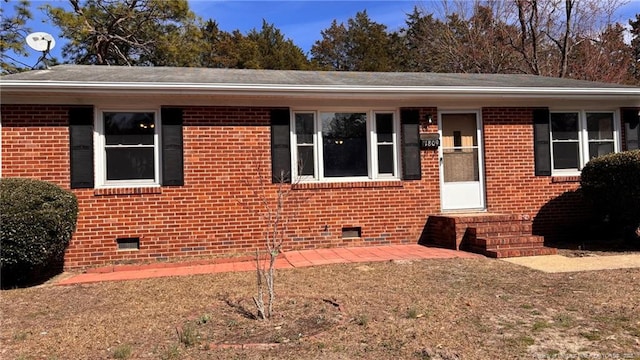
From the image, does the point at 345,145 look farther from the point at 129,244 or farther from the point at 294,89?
the point at 129,244

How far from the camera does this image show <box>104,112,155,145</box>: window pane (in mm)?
7938

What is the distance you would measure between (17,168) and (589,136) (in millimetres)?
10029

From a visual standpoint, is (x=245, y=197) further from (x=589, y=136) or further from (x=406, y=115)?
(x=589, y=136)

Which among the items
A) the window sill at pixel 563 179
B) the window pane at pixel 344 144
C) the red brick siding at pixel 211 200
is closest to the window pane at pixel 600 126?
the window sill at pixel 563 179

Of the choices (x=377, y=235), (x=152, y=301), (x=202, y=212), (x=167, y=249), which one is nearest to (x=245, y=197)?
(x=202, y=212)

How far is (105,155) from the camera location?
791cm

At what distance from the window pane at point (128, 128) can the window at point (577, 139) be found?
737 cm

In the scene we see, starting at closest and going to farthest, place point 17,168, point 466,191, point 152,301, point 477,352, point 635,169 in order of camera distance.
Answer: point 477,352, point 152,301, point 17,168, point 635,169, point 466,191

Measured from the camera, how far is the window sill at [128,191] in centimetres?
776

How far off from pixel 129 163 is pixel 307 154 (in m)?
2.93

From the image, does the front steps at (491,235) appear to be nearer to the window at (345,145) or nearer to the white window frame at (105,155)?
the window at (345,145)

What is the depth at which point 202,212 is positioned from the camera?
815 cm

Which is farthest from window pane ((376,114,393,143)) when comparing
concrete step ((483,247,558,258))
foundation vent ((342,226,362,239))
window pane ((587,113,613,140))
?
window pane ((587,113,613,140))

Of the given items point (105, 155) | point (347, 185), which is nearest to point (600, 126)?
point (347, 185)
